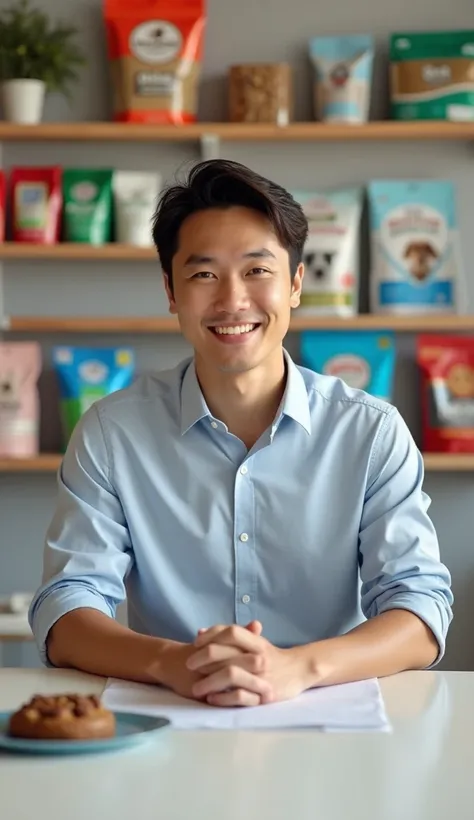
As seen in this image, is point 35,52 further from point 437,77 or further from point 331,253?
point 437,77

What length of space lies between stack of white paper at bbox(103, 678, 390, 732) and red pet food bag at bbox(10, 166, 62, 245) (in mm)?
2105

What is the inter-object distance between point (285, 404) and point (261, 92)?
175 centimetres

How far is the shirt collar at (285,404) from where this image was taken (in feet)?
5.82

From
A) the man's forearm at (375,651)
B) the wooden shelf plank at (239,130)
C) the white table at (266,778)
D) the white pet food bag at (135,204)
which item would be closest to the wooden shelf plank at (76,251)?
the white pet food bag at (135,204)

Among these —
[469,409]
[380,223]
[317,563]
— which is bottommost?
[469,409]

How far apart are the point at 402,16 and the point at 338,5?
0.57 ft

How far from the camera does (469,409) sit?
11.2 feet

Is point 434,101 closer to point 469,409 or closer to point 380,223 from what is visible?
point 380,223

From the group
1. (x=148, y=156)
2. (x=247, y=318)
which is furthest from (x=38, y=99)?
(x=247, y=318)

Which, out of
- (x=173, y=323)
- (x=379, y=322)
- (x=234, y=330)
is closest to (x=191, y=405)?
(x=234, y=330)

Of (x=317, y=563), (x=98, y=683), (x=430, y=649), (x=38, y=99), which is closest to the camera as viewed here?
(x=98, y=683)

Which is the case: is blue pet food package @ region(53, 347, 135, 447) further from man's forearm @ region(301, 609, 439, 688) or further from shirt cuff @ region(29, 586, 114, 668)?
man's forearm @ region(301, 609, 439, 688)

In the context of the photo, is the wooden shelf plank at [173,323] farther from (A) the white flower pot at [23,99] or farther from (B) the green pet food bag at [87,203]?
(A) the white flower pot at [23,99]

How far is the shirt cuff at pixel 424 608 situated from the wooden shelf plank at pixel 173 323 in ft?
5.69
